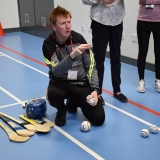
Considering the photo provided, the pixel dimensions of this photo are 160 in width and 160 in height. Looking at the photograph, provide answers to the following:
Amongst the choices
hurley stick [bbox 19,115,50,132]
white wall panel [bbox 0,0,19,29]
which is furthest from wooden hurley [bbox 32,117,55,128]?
white wall panel [bbox 0,0,19,29]

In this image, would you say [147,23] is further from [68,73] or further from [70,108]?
[70,108]

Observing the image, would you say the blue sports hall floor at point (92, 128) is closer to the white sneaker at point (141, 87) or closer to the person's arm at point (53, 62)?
the white sneaker at point (141, 87)

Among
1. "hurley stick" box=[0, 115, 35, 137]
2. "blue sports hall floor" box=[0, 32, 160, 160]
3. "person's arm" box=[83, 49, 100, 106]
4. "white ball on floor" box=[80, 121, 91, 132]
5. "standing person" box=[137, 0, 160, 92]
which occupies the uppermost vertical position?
"standing person" box=[137, 0, 160, 92]

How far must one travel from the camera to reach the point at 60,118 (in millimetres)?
2660

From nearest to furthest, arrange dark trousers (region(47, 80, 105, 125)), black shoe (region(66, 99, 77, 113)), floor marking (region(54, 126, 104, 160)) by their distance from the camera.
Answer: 1. floor marking (region(54, 126, 104, 160))
2. dark trousers (region(47, 80, 105, 125))
3. black shoe (region(66, 99, 77, 113))

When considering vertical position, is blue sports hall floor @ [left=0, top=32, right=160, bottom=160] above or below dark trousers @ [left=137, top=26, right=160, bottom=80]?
below

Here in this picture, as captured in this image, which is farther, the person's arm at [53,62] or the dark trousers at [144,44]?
the dark trousers at [144,44]

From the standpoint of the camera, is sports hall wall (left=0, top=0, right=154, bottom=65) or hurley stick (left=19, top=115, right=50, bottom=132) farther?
sports hall wall (left=0, top=0, right=154, bottom=65)

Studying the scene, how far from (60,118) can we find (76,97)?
0.24m

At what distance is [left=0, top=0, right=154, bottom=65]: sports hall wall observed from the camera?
4.31 meters

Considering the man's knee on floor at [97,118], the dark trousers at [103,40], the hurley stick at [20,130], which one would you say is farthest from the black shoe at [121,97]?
the hurley stick at [20,130]

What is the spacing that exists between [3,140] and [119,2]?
5.69 feet

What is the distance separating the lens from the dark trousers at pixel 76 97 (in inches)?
102

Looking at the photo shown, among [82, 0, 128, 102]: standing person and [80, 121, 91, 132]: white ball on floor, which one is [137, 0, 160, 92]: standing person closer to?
[82, 0, 128, 102]: standing person
